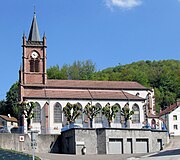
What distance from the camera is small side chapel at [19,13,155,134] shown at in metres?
75.1

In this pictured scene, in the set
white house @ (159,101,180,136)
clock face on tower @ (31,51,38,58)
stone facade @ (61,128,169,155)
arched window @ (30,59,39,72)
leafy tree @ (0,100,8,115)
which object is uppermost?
clock face on tower @ (31,51,38,58)

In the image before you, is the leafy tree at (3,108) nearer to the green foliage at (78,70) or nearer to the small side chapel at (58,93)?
the green foliage at (78,70)

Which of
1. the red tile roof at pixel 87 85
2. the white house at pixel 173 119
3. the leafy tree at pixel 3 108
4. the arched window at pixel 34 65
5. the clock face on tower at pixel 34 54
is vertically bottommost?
the white house at pixel 173 119

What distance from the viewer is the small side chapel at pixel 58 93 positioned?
7506 cm

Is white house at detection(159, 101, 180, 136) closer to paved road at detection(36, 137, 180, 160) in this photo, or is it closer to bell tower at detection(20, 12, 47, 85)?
bell tower at detection(20, 12, 47, 85)

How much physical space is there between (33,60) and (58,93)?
348 inches

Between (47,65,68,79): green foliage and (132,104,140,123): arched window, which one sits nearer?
(132,104,140,123): arched window

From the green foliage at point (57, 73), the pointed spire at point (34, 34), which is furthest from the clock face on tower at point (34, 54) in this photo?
the green foliage at point (57, 73)

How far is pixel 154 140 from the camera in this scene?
168 feet

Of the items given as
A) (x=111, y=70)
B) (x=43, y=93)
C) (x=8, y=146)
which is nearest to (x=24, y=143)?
(x=8, y=146)

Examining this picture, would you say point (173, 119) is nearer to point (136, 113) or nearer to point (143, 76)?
point (136, 113)

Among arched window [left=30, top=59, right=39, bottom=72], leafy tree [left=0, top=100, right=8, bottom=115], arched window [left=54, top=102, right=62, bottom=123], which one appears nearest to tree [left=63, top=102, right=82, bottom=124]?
arched window [left=54, top=102, right=62, bottom=123]

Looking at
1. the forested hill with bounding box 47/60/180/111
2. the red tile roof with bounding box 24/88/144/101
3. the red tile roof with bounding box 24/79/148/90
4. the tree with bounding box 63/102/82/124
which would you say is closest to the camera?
the tree with bounding box 63/102/82/124

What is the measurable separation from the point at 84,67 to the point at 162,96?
25368 millimetres
